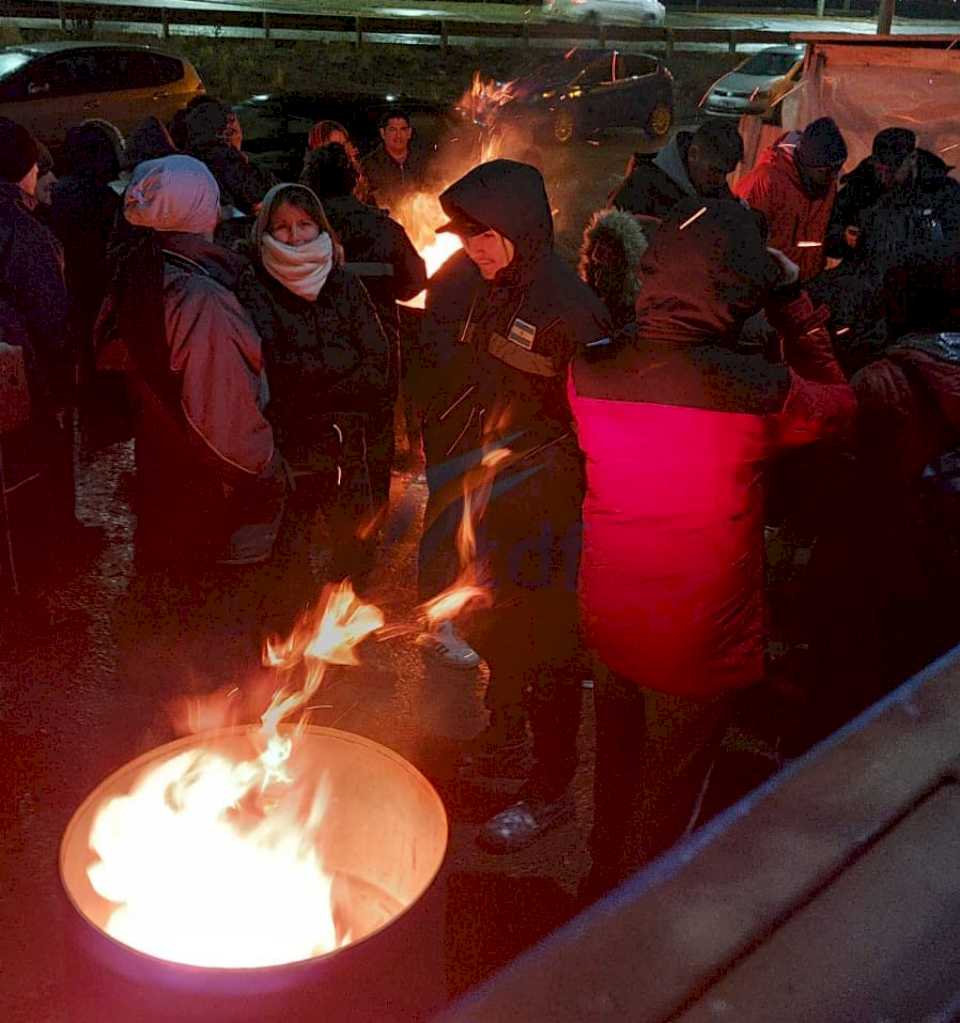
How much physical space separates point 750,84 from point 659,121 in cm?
267

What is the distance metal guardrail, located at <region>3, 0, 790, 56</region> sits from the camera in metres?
25.5

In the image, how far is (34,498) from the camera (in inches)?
208

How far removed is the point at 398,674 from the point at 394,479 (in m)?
2.15

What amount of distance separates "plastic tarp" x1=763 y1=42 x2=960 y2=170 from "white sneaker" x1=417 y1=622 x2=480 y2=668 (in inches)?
261

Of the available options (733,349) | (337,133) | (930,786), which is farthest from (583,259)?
(337,133)

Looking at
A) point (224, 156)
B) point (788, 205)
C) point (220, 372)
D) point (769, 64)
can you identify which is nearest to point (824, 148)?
point (788, 205)

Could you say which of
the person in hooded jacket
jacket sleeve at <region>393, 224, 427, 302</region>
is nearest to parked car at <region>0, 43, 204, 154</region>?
the person in hooded jacket

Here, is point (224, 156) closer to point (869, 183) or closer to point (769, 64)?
point (869, 183)

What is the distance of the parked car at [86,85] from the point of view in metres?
14.6

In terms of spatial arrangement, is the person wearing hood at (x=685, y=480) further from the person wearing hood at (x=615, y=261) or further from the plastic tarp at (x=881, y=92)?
the plastic tarp at (x=881, y=92)

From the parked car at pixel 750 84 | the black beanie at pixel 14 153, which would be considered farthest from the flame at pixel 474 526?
the parked car at pixel 750 84

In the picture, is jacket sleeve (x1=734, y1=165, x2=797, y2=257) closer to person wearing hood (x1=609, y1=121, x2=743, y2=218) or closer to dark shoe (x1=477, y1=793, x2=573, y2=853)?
person wearing hood (x1=609, y1=121, x2=743, y2=218)

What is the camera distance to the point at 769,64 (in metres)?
24.0

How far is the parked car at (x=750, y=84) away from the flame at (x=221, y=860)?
75.2 feet
